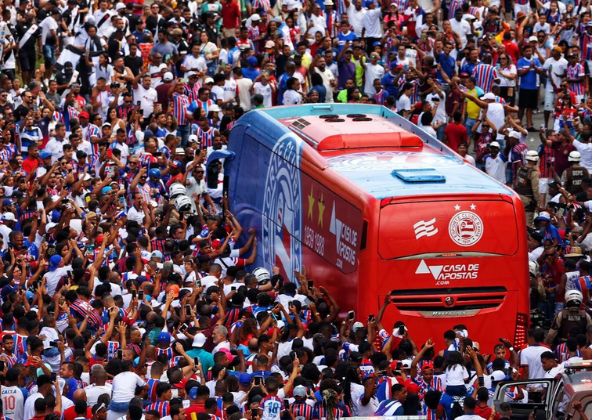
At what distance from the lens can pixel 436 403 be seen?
1614 cm

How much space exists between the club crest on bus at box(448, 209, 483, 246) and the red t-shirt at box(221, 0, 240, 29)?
595 inches

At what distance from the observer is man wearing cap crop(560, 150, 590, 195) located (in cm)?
2442

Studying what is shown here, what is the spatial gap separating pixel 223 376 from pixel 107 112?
1251 centimetres

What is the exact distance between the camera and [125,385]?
1625 centimetres

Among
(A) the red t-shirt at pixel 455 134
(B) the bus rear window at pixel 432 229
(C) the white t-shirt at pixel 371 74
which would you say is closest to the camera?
(B) the bus rear window at pixel 432 229

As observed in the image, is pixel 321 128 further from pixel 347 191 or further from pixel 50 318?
pixel 50 318

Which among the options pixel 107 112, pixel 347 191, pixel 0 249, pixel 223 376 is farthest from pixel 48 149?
pixel 223 376

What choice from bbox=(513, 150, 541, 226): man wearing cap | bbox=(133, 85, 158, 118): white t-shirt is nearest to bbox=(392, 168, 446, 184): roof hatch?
bbox=(513, 150, 541, 226): man wearing cap

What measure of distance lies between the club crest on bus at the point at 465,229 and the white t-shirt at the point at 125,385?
413 centimetres

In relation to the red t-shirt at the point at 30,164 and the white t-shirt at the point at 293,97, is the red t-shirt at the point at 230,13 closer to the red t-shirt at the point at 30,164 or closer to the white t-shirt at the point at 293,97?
the white t-shirt at the point at 293,97

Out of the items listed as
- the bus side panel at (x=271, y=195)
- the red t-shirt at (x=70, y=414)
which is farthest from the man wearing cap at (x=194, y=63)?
the red t-shirt at (x=70, y=414)

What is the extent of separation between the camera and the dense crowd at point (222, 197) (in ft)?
54.2

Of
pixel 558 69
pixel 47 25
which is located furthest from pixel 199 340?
pixel 47 25

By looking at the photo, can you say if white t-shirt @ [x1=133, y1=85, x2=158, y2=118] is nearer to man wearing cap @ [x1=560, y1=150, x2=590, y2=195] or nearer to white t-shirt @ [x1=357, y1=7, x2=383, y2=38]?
white t-shirt @ [x1=357, y1=7, x2=383, y2=38]
